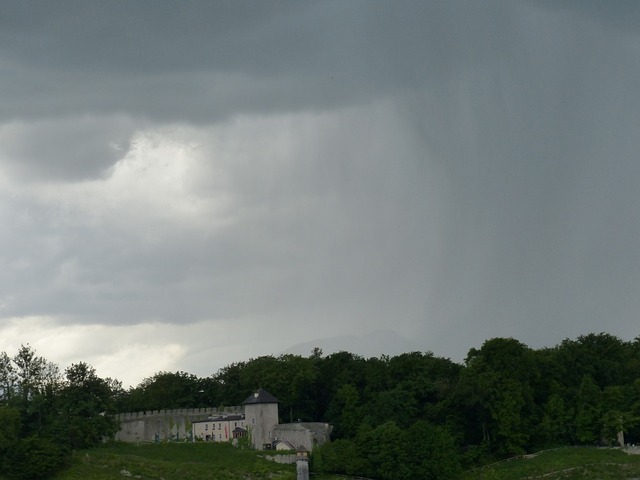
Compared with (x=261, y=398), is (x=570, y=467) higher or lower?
lower

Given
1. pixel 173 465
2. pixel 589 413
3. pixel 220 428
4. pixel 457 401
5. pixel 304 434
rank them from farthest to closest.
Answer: pixel 220 428, pixel 457 401, pixel 589 413, pixel 304 434, pixel 173 465

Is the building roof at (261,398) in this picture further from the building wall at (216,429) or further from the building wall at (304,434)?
the building wall at (304,434)

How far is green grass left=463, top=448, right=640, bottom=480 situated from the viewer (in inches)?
3457

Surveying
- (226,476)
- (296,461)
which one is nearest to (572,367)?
(296,461)

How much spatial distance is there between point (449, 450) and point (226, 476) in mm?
21103

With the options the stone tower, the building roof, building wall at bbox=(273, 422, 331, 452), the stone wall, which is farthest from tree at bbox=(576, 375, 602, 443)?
the stone wall

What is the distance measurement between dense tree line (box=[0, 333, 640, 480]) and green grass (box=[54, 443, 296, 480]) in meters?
2.58

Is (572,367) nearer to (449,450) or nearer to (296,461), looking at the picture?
(449,450)

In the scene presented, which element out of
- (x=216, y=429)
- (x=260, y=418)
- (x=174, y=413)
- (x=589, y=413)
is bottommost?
(x=589, y=413)

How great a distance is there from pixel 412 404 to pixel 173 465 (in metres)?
27.8

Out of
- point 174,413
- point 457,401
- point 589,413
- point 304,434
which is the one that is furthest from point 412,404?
point 174,413

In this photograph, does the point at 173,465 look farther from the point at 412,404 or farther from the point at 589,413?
the point at 589,413

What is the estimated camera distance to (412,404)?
4045 inches

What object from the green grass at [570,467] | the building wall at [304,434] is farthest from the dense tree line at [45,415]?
the green grass at [570,467]
